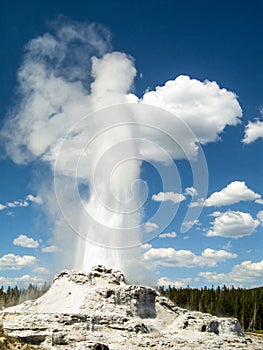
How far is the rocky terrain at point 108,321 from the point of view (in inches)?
1558

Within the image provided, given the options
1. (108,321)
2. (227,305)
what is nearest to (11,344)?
(108,321)

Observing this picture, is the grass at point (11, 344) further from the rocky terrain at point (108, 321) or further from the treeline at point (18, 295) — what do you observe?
the treeline at point (18, 295)

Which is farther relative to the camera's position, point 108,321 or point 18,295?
point 18,295

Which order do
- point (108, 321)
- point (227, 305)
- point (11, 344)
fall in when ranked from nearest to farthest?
point (11, 344) → point (108, 321) → point (227, 305)

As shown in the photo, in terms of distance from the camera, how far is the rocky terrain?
3958 cm

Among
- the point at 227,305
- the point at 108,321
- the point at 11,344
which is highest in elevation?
the point at 227,305

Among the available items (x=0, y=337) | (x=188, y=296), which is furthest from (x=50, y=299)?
(x=188, y=296)

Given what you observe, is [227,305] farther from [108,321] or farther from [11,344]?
[11,344]

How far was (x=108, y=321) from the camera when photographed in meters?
43.6

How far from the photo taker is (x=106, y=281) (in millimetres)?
52219

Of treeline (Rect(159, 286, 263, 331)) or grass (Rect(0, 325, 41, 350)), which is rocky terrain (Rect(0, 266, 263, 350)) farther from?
treeline (Rect(159, 286, 263, 331))

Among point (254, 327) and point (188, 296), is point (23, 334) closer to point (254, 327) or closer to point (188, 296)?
point (254, 327)

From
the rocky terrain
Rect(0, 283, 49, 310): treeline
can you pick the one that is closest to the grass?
the rocky terrain

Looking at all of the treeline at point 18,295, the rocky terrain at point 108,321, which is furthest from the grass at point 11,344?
the treeline at point 18,295
